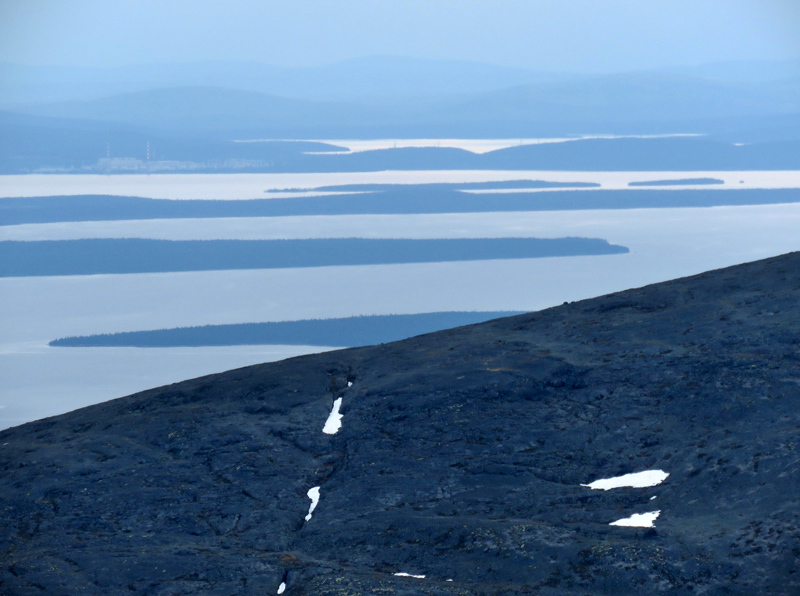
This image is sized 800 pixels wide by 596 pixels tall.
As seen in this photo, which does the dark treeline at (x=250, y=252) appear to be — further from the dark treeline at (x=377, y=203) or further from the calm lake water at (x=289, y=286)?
the dark treeline at (x=377, y=203)

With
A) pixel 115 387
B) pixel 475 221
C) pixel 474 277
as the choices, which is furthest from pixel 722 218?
pixel 115 387

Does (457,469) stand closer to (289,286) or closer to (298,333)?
(298,333)

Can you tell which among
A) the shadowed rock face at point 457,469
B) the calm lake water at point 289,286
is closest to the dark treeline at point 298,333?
the calm lake water at point 289,286

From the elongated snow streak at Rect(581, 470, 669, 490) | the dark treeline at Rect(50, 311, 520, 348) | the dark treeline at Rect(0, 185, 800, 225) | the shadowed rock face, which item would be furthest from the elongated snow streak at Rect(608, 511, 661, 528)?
the dark treeline at Rect(0, 185, 800, 225)

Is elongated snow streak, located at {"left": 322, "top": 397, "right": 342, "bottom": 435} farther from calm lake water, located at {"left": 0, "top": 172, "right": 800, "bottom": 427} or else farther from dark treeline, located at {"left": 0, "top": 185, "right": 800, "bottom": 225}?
dark treeline, located at {"left": 0, "top": 185, "right": 800, "bottom": 225}

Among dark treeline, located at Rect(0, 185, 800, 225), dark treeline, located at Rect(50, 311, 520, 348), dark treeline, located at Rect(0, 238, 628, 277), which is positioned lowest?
dark treeline, located at Rect(50, 311, 520, 348)

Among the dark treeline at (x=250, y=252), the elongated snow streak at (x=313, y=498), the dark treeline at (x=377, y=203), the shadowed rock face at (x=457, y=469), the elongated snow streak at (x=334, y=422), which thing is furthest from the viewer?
the dark treeline at (x=377, y=203)
